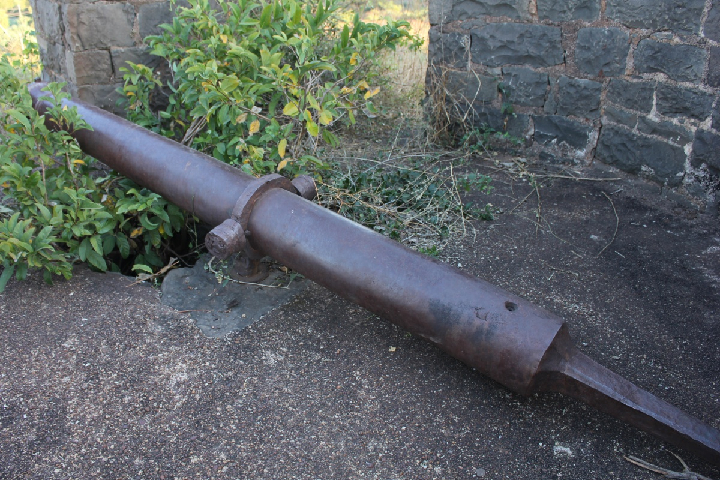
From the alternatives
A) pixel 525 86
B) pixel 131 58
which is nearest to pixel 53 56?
pixel 131 58

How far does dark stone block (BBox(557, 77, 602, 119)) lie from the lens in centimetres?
379

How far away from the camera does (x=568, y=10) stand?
375cm

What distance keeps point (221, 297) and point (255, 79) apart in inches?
49.8

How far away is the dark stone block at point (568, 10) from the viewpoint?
12.0 feet

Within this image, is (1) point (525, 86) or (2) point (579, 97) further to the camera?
(1) point (525, 86)

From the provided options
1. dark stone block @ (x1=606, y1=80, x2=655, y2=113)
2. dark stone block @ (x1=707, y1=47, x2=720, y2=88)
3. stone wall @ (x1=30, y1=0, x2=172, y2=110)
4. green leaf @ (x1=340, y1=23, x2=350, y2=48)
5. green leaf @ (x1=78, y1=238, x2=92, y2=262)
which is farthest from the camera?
stone wall @ (x1=30, y1=0, x2=172, y2=110)

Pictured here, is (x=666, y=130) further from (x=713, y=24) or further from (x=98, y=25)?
(x=98, y=25)

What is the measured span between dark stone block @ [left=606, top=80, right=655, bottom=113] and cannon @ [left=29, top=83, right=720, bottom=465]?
234cm

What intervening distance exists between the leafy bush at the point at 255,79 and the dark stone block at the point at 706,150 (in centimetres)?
183

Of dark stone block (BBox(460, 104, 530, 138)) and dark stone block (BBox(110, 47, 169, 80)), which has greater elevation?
dark stone block (BBox(110, 47, 169, 80))

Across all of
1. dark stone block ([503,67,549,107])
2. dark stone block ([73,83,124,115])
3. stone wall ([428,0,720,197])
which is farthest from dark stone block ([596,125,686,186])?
dark stone block ([73,83,124,115])

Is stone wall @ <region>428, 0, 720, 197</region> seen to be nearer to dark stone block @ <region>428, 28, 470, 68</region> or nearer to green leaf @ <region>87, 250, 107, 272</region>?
dark stone block @ <region>428, 28, 470, 68</region>

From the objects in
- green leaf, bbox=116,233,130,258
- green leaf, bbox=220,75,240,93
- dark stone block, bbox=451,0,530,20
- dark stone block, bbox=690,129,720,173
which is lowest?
green leaf, bbox=116,233,130,258

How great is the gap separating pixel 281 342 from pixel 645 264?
1857 mm
